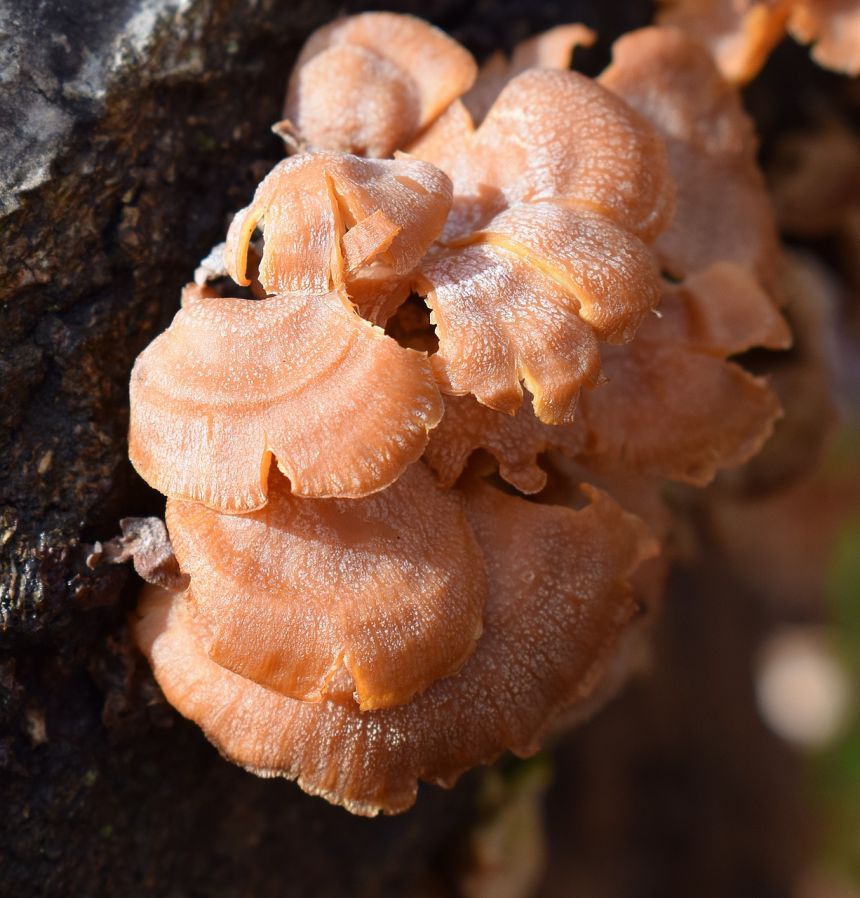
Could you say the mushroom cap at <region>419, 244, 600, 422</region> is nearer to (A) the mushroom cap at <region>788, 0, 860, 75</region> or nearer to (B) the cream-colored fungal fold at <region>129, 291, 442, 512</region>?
(B) the cream-colored fungal fold at <region>129, 291, 442, 512</region>

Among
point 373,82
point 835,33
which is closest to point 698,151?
point 835,33

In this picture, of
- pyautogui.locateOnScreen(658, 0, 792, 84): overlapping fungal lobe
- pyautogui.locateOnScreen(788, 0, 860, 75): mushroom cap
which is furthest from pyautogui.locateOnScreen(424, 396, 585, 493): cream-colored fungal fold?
pyautogui.locateOnScreen(788, 0, 860, 75): mushroom cap

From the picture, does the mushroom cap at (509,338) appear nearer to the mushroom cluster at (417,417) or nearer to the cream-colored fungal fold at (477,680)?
the mushroom cluster at (417,417)

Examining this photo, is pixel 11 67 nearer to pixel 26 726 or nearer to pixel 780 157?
pixel 26 726

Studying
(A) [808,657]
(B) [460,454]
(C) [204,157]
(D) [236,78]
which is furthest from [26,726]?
(A) [808,657]

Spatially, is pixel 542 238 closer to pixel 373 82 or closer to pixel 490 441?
pixel 490 441
